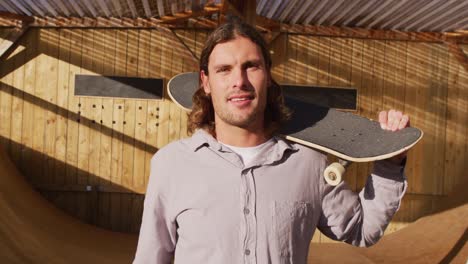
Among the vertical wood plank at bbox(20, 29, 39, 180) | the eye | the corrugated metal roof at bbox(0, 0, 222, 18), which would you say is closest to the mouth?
the eye

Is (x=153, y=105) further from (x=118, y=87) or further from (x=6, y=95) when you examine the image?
(x=6, y=95)

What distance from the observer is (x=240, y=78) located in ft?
5.12

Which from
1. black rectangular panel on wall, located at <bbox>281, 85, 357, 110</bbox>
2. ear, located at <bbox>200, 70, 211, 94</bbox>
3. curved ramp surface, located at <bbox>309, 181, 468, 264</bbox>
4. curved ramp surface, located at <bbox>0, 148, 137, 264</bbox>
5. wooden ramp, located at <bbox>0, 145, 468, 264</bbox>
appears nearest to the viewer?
ear, located at <bbox>200, 70, 211, 94</bbox>

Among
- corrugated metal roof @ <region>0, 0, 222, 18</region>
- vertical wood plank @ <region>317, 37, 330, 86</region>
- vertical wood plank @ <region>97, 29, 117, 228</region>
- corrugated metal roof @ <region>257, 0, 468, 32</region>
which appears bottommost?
vertical wood plank @ <region>97, 29, 117, 228</region>

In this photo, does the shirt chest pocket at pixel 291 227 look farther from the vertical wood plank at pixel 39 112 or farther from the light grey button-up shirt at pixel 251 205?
the vertical wood plank at pixel 39 112

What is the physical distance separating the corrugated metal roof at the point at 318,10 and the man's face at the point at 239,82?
17.5 ft

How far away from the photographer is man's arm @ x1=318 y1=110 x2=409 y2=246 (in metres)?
1.54

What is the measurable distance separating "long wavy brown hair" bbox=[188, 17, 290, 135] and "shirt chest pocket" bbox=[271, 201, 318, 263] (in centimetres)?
31

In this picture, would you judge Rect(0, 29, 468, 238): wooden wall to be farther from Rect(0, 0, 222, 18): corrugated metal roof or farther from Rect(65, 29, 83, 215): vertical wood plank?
Rect(0, 0, 222, 18): corrugated metal roof

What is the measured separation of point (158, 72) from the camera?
7930mm

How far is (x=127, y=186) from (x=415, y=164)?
4929mm

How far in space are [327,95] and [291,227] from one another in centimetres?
676

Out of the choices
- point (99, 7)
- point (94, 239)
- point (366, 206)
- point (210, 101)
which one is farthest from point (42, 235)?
point (366, 206)

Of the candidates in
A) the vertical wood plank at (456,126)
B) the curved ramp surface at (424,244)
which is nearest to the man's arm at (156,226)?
the curved ramp surface at (424,244)
